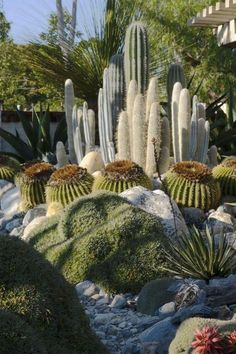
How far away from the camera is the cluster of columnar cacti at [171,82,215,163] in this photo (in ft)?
32.7

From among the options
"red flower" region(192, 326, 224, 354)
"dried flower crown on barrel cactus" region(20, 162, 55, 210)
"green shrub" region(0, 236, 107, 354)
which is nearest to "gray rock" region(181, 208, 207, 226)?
"dried flower crown on barrel cactus" region(20, 162, 55, 210)

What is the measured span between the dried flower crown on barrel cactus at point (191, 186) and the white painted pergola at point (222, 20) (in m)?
2.60

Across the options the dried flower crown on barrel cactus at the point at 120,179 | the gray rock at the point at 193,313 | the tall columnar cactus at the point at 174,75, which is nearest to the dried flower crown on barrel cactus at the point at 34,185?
the dried flower crown on barrel cactus at the point at 120,179

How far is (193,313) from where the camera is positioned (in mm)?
4348

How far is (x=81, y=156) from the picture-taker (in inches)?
432

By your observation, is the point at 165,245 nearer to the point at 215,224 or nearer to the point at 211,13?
the point at 215,224

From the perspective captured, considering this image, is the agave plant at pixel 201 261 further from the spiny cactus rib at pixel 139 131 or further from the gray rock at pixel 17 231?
the spiny cactus rib at pixel 139 131

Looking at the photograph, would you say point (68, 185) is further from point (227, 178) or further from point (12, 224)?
point (227, 178)

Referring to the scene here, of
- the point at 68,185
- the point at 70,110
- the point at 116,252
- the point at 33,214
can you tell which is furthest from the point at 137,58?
the point at 116,252

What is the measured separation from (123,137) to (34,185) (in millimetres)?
1274

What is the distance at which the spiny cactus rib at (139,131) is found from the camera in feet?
31.3

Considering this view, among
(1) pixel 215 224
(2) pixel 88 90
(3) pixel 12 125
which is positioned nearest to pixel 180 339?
(1) pixel 215 224

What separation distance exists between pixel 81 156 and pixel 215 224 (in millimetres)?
3473

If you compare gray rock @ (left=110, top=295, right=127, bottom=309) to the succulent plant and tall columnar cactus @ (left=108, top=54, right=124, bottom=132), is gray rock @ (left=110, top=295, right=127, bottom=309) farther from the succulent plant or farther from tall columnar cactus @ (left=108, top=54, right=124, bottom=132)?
the succulent plant
